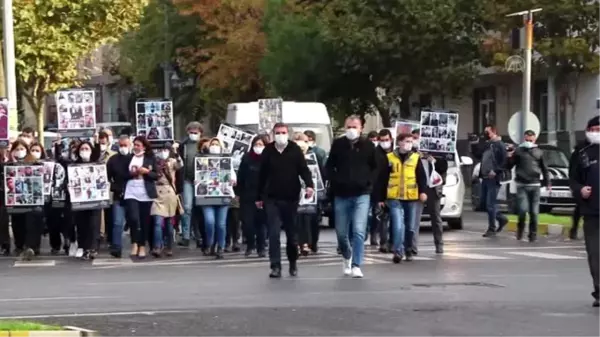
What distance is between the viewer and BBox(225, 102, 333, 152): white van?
29.8 meters

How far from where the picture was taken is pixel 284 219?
656 inches

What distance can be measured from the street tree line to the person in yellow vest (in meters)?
18.7

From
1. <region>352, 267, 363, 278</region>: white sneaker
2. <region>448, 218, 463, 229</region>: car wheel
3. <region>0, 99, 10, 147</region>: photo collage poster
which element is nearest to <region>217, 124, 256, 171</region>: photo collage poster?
<region>0, 99, 10, 147</region>: photo collage poster

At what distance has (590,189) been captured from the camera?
1363 cm

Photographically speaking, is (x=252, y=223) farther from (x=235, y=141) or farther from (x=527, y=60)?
(x=527, y=60)

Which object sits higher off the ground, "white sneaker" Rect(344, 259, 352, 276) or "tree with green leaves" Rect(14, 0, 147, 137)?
"tree with green leaves" Rect(14, 0, 147, 137)

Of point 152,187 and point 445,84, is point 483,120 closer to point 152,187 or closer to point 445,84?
point 445,84

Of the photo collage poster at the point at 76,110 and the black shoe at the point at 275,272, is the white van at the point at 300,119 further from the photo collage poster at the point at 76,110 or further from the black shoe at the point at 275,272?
the black shoe at the point at 275,272

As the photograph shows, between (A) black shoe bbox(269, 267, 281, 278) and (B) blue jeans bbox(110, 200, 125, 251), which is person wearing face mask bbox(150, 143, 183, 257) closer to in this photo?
(B) blue jeans bbox(110, 200, 125, 251)

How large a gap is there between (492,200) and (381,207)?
5652 millimetres

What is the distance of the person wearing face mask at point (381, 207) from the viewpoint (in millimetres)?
18398

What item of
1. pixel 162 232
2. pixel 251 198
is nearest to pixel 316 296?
pixel 251 198

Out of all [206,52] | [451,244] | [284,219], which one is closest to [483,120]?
[206,52]

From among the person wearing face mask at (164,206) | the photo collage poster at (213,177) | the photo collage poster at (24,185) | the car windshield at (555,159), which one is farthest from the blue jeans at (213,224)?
the car windshield at (555,159)
